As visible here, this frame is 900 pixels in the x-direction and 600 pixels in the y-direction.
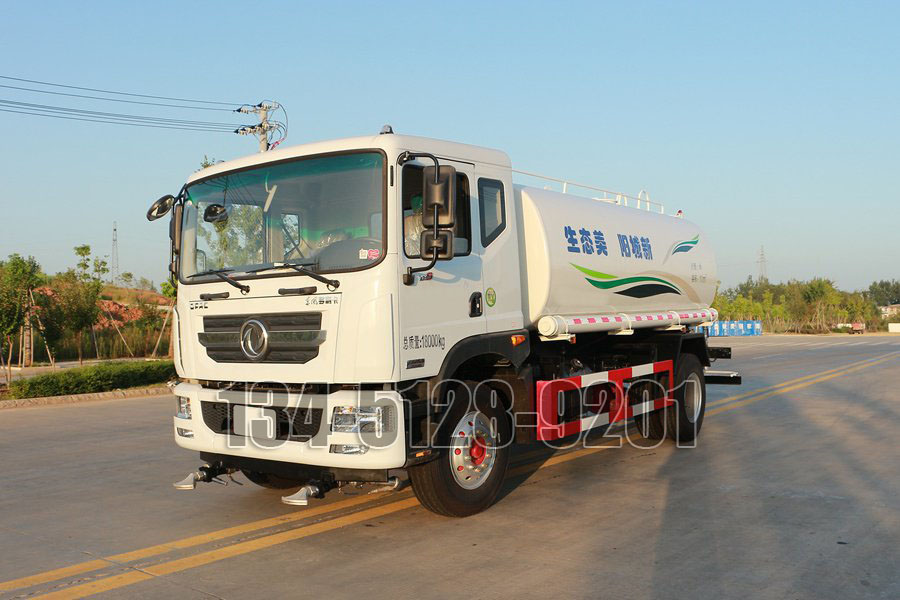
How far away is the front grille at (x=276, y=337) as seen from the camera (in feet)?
18.0

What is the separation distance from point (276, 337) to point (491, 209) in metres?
2.06

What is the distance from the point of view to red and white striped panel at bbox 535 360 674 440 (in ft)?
22.1

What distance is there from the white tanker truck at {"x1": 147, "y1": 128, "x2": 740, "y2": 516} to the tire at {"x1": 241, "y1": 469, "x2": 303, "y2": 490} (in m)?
0.02

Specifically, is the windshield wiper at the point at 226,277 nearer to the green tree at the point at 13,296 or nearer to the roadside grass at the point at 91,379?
the roadside grass at the point at 91,379

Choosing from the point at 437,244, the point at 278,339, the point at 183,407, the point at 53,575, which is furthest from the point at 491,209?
the point at 53,575

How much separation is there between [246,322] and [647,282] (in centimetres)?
523

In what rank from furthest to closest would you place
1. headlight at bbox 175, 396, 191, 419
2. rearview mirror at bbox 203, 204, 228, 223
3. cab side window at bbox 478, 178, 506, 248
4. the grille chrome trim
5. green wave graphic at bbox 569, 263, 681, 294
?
green wave graphic at bbox 569, 263, 681, 294 < cab side window at bbox 478, 178, 506, 248 < rearview mirror at bbox 203, 204, 228, 223 < headlight at bbox 175, 396, 191, 419 < the grille chrome trim

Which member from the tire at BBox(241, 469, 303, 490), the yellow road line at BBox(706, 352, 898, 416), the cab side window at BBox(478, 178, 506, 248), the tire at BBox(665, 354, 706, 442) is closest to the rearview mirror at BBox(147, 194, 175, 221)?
the tire at BBox(241, 469, 303, 490)

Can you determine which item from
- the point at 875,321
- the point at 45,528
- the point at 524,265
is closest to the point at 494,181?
the point at 524,265

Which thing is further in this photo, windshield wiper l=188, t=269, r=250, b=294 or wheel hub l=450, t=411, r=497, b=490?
wheel hub l=450, t=411, r=497, b=490

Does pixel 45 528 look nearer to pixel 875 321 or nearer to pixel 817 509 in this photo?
pixel 817 509

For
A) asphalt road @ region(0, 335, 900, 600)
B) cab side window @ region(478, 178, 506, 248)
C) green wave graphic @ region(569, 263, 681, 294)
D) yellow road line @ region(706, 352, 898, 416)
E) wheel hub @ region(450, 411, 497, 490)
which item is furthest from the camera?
yellow road line @ region(706, 352, 898, 416)

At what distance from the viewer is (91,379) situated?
15.6 m

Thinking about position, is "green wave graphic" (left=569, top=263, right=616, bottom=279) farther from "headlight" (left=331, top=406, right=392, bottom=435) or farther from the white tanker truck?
"headlight" (left=331, top=406, right=392, bottom=435)
